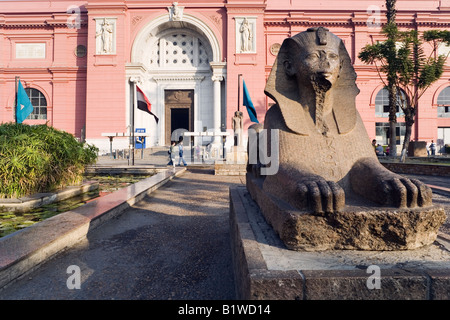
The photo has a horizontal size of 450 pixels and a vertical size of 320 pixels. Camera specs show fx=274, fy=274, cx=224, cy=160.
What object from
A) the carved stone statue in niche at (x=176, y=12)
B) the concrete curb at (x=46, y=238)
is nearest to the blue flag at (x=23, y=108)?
the concrete curb at (x=46, y=238)

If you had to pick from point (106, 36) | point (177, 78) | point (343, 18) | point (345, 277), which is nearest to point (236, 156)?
point (345, 277)

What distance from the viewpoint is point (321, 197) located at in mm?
1531

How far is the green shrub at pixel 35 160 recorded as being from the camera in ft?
13.4

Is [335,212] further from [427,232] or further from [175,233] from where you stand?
[175,233]

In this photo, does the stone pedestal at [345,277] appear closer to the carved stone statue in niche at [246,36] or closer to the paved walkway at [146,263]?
the paved walkway at [146,263]

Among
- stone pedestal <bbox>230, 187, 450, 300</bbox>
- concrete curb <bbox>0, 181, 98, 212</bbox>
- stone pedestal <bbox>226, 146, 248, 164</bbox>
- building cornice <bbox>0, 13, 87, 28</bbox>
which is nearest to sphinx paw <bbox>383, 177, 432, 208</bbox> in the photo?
stone pedestal <bbox>230, 187, 450, 300</bbox>

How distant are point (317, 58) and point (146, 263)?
2086mm

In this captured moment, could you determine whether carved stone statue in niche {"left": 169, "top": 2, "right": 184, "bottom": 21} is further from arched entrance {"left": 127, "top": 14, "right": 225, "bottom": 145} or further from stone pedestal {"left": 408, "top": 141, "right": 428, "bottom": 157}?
stone pedestal {"left": 408, "top": 141, "right": 428, "bottom": 157}

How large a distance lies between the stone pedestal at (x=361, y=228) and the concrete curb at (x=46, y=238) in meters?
1.80

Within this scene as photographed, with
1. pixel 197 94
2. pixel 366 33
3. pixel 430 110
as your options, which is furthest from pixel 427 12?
pixel 197 94

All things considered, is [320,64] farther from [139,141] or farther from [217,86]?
[217,86]

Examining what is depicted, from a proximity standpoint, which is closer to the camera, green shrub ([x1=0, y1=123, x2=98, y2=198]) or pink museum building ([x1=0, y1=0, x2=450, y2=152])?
green shrub ([x1=0, y1=123, x2=98, y2=198])

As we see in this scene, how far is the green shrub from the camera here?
13.4ft

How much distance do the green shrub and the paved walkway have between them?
185cm
